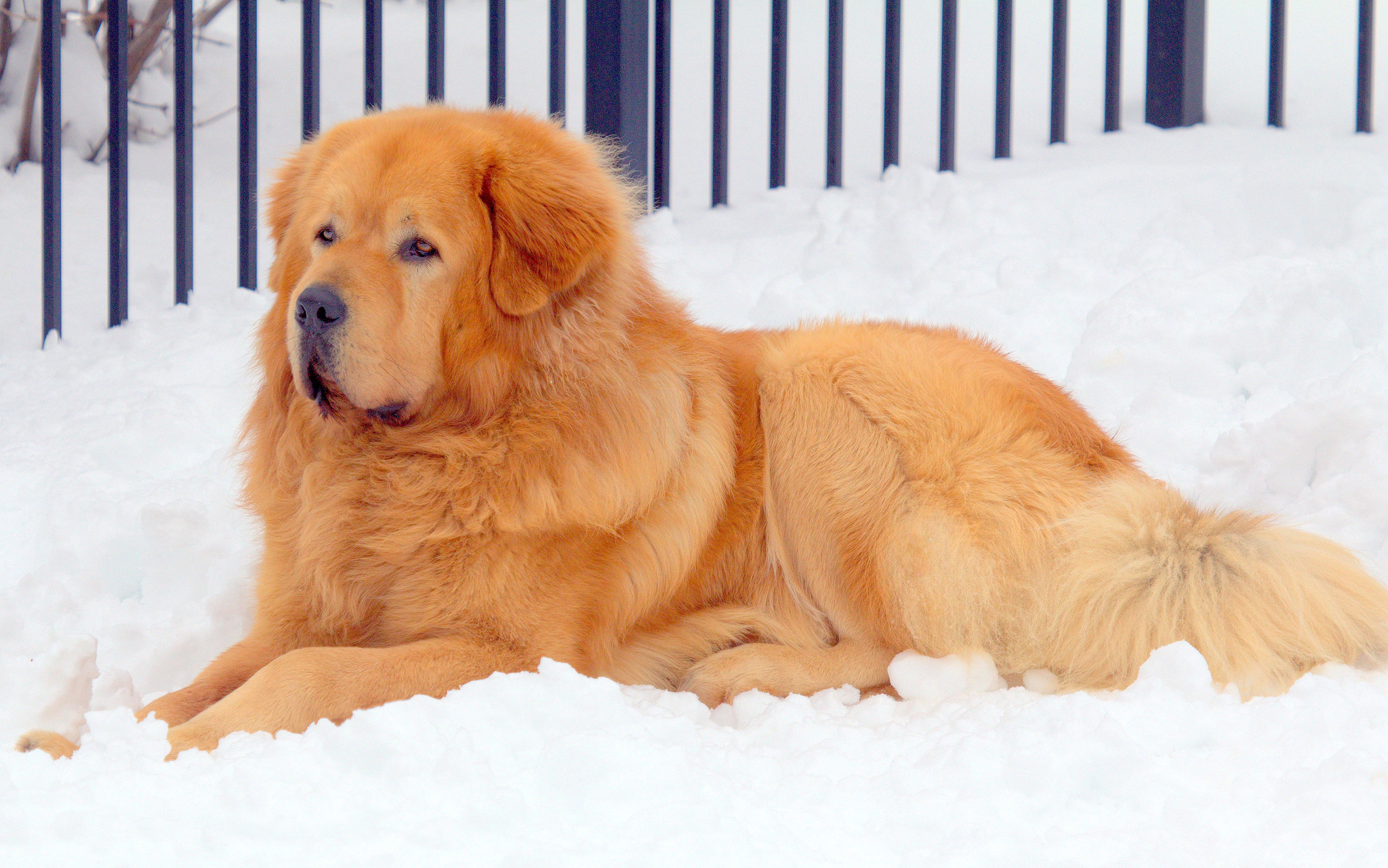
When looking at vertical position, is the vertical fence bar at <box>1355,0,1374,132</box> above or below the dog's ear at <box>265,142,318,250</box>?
above

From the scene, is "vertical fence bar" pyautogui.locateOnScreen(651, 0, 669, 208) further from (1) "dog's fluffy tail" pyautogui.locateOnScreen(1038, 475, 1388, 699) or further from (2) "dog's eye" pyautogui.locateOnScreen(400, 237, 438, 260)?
(1) "dog's fluffy tail" pyautogui.locateOnScreen(1038, 475, 1388, 699)

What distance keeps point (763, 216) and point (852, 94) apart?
5.28 feet

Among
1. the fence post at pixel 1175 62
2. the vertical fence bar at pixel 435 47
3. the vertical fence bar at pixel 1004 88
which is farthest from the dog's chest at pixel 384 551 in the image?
the fence post at pixel 1175 62

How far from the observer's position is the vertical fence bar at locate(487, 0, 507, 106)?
4863 mm

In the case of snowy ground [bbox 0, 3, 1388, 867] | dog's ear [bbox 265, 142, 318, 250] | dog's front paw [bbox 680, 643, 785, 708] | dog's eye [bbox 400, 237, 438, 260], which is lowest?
dog's front paw [bbox 680, 643, 785, 708]

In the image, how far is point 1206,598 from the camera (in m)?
2.28

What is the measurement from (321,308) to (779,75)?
3.57m

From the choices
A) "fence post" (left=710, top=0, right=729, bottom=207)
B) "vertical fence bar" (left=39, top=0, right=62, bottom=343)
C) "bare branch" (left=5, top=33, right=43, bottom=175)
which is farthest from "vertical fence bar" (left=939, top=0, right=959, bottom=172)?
"bare branch" (left=5, top=33, right=43, bottom=175)

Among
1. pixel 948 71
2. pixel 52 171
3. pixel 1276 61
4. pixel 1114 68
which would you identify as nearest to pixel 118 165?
pixel 52 171

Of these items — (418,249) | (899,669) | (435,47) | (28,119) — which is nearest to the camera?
(418,249)

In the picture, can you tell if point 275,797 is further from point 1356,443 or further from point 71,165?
point 71,165

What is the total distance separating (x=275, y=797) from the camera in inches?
59.8

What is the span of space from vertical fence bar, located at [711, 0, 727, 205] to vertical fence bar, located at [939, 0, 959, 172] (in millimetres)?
1003

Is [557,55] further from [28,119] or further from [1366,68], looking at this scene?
[28,119]
